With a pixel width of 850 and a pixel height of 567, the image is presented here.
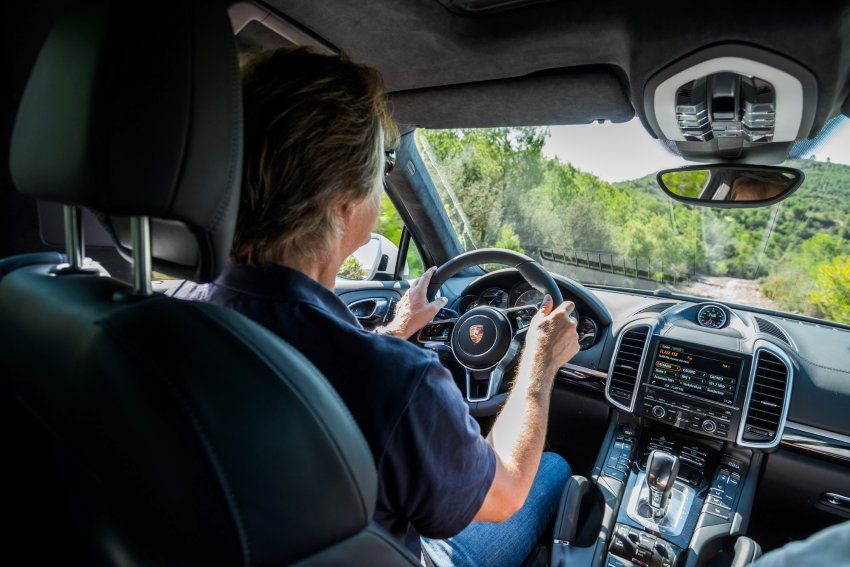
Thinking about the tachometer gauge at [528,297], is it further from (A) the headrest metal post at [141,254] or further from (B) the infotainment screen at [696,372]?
(A) the headrest metal post at [141,254]

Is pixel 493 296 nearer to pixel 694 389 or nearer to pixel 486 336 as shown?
pixel 486 336

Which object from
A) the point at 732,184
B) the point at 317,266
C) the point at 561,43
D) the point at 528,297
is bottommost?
the point at 528,297

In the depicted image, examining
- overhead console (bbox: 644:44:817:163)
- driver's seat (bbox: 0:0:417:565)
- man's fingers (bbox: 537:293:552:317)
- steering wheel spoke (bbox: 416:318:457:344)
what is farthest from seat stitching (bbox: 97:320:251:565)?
steering wheel spoke (bbox: 416:318:457:344)

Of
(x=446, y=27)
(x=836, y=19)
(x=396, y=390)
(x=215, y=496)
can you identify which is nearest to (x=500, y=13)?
(x=446, y=27)

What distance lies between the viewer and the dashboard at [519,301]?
304 centimetres

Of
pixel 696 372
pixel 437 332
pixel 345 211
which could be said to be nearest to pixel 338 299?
pixel 345 211

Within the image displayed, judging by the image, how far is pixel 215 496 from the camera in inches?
30.8

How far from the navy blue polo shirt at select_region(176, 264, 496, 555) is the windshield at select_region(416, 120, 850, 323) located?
1.84 meters

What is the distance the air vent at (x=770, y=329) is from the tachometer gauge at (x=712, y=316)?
0.50ft

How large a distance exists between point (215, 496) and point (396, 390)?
16.2 inches

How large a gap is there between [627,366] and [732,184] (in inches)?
37.4

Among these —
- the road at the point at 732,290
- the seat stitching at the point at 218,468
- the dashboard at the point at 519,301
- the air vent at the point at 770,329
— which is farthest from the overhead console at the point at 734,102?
the seat stitching at the point at 218,468

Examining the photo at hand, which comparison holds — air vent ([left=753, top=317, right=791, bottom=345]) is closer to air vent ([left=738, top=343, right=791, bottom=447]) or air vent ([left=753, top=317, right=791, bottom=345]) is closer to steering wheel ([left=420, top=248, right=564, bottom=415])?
air vent ([left=738, top=343, right=791, bottom=447])

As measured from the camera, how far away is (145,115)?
89 cm
